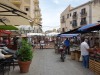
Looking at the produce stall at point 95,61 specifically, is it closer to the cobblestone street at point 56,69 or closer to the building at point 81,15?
the cobblestone street at point 56,69

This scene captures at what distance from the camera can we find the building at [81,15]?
62481 millimetres

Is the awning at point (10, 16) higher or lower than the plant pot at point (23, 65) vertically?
higher

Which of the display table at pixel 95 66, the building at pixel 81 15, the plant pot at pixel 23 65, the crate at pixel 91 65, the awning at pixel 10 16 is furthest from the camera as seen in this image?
the building at pixel 81 15

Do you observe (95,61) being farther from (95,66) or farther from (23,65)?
(23,65)

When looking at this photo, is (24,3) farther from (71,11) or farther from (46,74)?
(46,74)

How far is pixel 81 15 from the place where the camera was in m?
70.3

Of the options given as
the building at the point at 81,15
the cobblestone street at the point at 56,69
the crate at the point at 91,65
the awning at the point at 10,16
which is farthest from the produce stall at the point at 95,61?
the building at the point at 81,15

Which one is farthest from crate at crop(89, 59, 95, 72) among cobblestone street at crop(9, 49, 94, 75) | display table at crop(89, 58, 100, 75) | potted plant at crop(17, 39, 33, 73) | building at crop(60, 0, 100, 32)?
building at crop(60, 0, 100, 32)

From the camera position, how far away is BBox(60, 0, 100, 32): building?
205ft

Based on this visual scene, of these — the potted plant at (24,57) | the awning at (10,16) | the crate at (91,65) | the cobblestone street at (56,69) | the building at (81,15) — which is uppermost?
the building at (81,15)

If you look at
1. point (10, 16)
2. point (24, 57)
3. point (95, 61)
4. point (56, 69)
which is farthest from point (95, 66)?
point (10, 16)

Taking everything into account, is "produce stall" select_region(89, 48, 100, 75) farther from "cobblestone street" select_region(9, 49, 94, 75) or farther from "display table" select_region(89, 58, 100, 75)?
"cobblestone street" select_region(9, 49, 94, 75)

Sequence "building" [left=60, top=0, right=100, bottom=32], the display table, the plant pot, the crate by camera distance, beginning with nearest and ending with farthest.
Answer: the plant pot, the display table, the crate, "building" [left=60, top=0, right=100, bottom=32]

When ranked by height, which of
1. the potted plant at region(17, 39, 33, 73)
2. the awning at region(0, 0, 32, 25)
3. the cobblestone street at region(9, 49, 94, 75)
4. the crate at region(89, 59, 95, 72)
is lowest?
the cobblestone street at region(9, 49, 94, 75)
